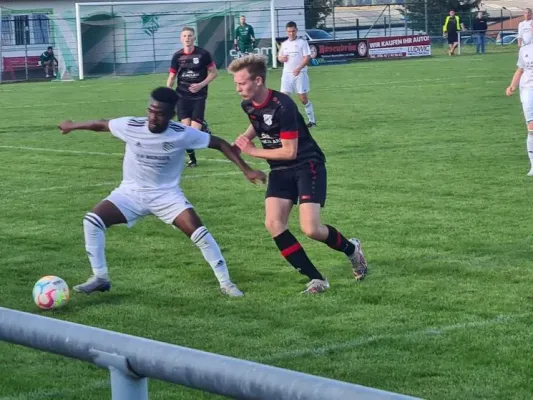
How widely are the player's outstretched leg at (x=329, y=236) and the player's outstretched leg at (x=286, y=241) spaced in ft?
0.45

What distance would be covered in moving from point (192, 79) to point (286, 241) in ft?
28.5

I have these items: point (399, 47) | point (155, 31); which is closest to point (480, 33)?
point (399, 47)

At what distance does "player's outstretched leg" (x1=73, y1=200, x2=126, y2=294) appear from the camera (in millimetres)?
8680

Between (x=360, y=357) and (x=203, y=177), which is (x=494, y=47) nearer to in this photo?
(x=203, y=177)

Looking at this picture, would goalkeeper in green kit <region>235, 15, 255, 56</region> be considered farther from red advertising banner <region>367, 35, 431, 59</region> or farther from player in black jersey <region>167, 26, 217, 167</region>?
player in black jersey <region>167, 26, 217, 167</region>

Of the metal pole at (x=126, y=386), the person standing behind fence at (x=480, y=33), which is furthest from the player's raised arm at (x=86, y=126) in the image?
the person standing behind fence at (x=480, y=33)

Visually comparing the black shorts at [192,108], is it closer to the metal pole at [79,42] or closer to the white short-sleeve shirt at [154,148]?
the white short-sleeve shirt at [154,148]

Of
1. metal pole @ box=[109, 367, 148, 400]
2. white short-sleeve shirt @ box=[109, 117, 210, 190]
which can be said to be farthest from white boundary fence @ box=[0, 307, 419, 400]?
white short-sleeve shirt @ box=[109, 117, 210, 190]

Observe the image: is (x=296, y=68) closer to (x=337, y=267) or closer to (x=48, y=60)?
(x=337, y=267)

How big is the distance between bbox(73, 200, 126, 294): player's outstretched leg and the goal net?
123 feet

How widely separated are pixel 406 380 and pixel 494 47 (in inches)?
2213

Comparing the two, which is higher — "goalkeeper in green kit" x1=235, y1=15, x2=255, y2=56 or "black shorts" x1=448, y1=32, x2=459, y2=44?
"goalkeeper in green kit" x1=235, y1=15, x2=255, y2=56

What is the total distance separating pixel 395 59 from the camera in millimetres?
52594

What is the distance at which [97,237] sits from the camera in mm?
8695
